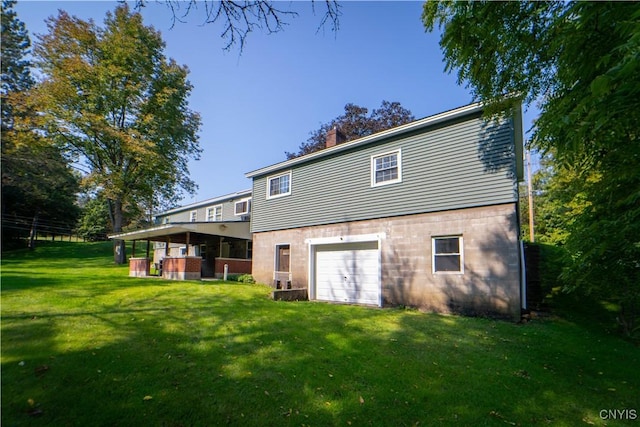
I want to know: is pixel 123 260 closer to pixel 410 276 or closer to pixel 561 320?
pixel 410 276

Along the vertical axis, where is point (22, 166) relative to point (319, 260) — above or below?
above

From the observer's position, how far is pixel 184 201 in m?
27.9

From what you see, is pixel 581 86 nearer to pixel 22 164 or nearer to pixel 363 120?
pixel 363 120

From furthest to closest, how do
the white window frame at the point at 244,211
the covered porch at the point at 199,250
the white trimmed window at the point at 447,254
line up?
1. the white window frame at the point at 244,211
2. the covered porch at the point at 199,250
3. the white trimmed window at the point at 447,254

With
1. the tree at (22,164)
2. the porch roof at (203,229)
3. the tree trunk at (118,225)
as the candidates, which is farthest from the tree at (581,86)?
the tree trunk at (118,225)

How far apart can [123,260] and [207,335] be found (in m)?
21.8

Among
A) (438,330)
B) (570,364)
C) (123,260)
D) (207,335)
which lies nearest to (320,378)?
(207,335)

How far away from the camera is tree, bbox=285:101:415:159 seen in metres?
27.2

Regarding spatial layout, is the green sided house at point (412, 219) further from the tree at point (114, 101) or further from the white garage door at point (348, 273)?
the tree at point (114, 101)

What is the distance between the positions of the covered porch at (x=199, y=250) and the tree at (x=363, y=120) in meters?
12.3

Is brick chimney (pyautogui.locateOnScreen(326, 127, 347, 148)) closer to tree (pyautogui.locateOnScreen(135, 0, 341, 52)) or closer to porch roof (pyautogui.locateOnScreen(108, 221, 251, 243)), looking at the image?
porch roof (pyautogui.locateOnScreen(108, 221, 251, 243))

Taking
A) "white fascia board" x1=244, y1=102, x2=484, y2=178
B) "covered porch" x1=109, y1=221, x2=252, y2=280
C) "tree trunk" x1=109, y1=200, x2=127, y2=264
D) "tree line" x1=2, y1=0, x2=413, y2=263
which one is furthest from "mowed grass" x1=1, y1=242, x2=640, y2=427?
"tree trunk" x1=109, y1=200, x2=127, y2=264

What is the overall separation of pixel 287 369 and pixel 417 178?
25.0ft

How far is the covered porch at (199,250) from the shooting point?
50.4 feet
